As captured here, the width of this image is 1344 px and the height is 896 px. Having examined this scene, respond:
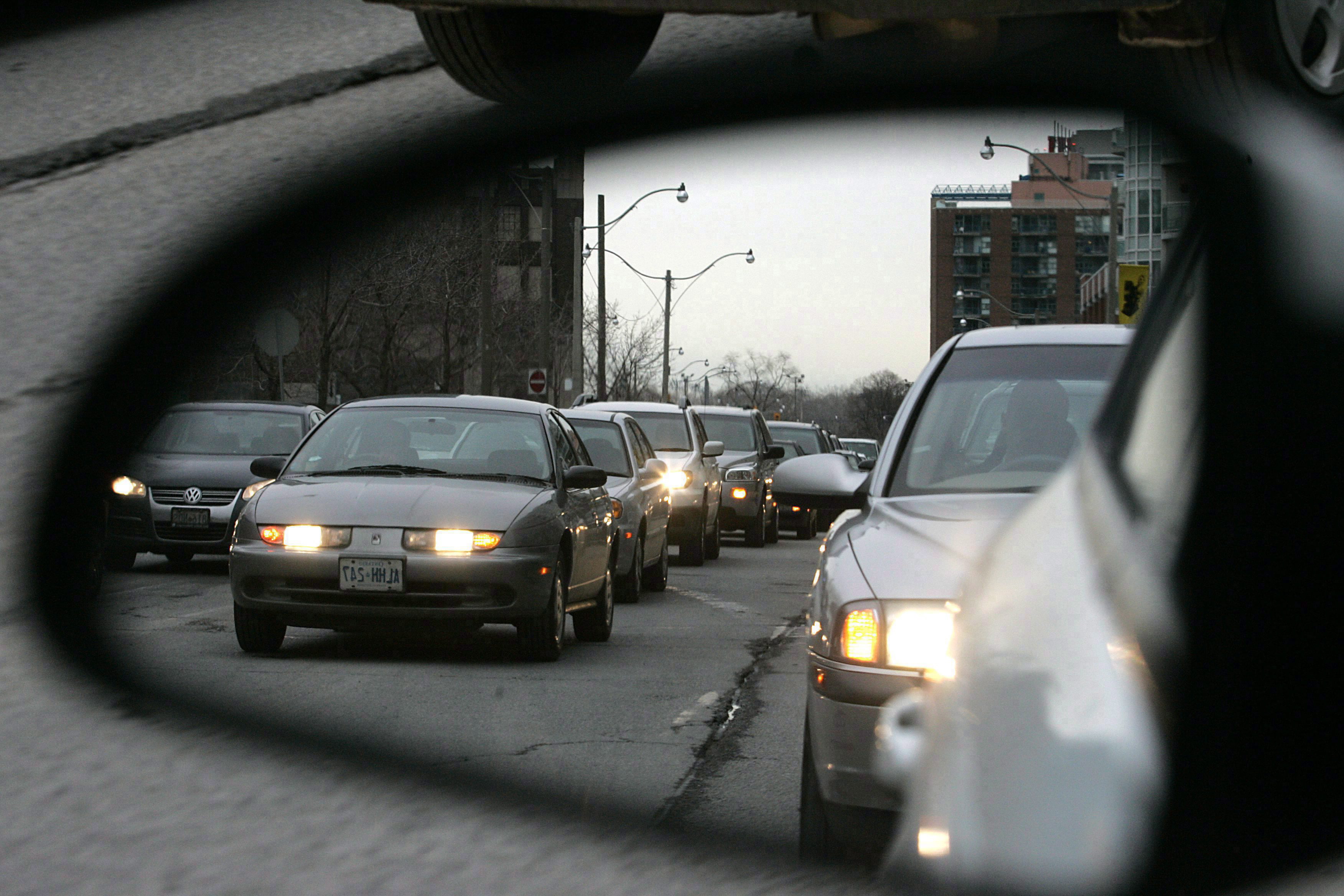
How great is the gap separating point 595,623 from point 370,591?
234 centimetres

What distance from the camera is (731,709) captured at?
7.16 m

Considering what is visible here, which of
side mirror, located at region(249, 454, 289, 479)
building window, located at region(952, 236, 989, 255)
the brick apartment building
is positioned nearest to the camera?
the brick apartment building

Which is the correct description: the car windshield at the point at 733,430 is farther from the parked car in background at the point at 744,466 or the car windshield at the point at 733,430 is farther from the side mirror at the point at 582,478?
the side mirror at the point at 582,478

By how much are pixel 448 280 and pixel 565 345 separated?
25728 mm

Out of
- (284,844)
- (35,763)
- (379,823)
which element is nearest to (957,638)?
(379,823)

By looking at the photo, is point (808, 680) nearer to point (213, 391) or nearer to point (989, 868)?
point (989, 868)

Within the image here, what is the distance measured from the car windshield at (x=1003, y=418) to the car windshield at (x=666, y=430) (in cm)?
1326

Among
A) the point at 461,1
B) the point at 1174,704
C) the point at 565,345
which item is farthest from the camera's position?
the point at 565,345

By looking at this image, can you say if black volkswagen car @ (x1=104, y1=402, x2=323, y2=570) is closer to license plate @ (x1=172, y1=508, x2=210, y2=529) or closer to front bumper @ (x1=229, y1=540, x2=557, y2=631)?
license plate @ (x1=172, y1=508, x2=210, y2=529)

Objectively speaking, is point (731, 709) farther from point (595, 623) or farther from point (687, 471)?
point (687, 471)

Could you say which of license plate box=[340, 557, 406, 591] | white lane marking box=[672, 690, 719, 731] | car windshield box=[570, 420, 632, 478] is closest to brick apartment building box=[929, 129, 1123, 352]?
white lane marking box=[672, 690, 719, 731]

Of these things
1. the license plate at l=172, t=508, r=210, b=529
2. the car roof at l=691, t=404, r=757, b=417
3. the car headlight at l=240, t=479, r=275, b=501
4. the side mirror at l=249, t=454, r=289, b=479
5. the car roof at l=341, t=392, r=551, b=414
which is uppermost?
the car roof at l=341, t=392, r=551, b=414

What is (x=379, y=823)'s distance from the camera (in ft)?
10.6

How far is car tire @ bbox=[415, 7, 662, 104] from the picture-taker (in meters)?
4.71
